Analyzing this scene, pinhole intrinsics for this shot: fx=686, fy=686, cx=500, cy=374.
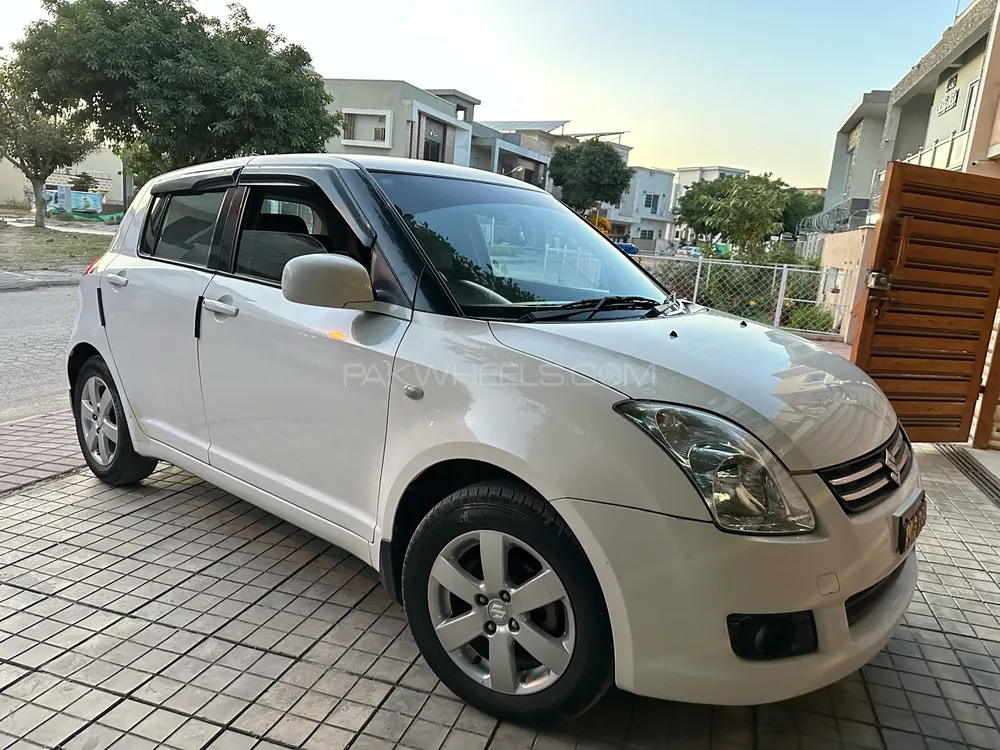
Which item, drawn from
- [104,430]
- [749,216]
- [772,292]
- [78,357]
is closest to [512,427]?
[104,430]

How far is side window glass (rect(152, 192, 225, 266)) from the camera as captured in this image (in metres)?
3.23

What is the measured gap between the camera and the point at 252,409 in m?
2.82

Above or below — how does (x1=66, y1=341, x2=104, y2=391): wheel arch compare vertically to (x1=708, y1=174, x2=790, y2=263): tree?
below

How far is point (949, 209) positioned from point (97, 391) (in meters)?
5.81

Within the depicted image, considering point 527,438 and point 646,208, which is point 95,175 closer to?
point 646,208

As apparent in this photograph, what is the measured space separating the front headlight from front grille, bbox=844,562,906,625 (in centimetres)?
32

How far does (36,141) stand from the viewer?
2886 cm

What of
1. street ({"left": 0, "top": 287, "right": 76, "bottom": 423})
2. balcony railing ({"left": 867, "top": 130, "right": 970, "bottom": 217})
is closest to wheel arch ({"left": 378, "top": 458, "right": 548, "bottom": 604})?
street ({"left": 0, "top": 287, "right": 76, "bottom": 423})

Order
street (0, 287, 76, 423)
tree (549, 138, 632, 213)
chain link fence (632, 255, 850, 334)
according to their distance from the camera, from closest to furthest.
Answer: street (0, 287, 76, 423) → chain link fence (632, 255, 850, 334) → tree (549, 138, 632, 213)

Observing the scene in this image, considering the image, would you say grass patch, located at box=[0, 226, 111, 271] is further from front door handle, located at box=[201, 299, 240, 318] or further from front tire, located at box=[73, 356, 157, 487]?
front door handle, located at box=[201, 299, 240, 318]

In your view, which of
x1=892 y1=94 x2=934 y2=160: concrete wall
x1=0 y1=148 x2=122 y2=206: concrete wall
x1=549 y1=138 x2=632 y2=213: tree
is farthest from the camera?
x1=549 y1=138 x2=632 y2=213: tree

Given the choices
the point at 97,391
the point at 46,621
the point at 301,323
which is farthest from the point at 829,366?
the point at 97,391

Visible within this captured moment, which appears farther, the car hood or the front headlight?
the car hood

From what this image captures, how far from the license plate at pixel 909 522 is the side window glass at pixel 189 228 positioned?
116 inches
